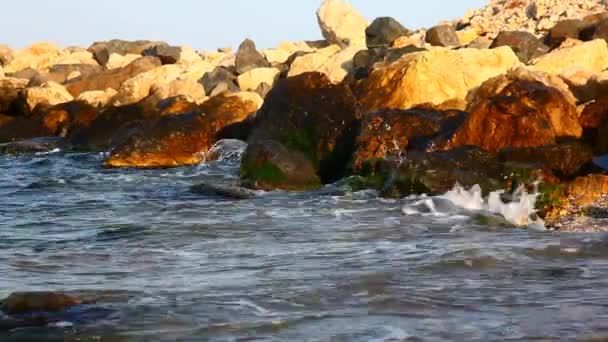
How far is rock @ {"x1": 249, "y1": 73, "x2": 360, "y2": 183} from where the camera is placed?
44.2 feet

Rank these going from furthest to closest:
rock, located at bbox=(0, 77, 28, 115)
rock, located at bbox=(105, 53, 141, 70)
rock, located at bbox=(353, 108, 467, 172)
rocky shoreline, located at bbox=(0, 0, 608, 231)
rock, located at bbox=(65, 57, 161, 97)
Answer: rock, located at bbox=(105, 53, 141, 70)
rock, located at bbox=(65, 57, 161, 97)
rock, located at bbox=(0, 77, 28, 115)
rock, located at bbox=(353, 108, 467, 172)
rocky shoreline, located at bbox=(0, 0, 608, 231)

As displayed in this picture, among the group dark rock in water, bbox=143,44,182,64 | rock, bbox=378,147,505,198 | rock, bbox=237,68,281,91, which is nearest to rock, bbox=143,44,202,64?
dark rock in water, bbox=143,44,182,64

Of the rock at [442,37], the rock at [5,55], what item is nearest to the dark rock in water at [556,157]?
the rock at [442,37]

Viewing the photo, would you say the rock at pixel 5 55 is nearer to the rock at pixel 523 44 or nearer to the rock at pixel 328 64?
the rock at pixel 328 64

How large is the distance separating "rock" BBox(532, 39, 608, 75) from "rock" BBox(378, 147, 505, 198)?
307 inches

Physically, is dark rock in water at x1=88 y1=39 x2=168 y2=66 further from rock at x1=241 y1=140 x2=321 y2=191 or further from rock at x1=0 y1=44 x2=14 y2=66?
rock at x1=241 y1=140 x2=321 y2=191

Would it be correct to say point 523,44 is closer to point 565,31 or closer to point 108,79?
point 565,31

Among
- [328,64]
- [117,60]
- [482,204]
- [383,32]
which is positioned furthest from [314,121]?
[117,60]

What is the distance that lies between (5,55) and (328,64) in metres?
15.3

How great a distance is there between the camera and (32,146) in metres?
19.5

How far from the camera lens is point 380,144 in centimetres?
1291

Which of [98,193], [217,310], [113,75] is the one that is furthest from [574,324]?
[113,75]

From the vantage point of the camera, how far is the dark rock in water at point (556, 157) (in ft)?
36.3

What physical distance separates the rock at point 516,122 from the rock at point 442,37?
1256 cm
